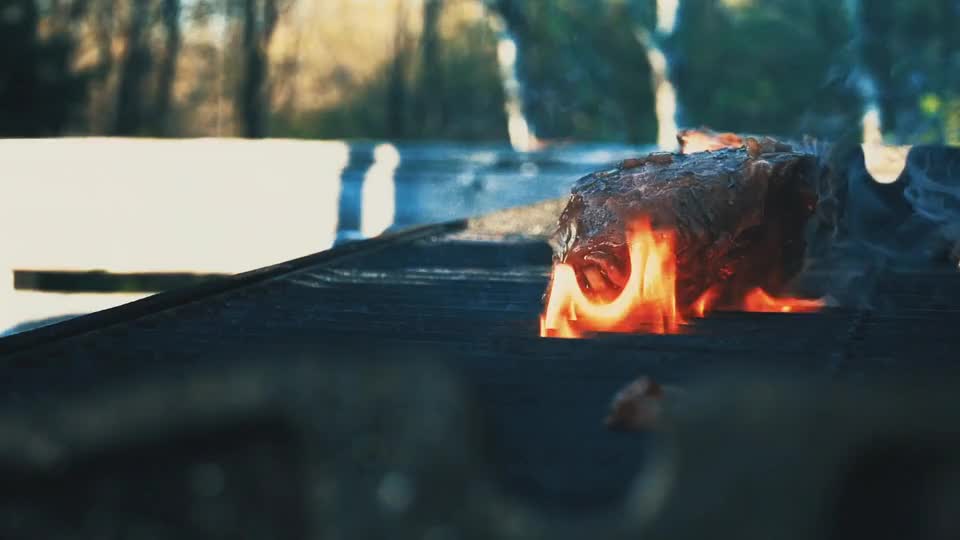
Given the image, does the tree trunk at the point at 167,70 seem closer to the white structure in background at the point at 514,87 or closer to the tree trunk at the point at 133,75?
the tree trunk at the point at 133,75

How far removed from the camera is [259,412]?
167 cm

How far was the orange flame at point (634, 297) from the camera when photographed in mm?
3631

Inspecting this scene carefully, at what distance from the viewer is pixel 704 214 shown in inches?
148

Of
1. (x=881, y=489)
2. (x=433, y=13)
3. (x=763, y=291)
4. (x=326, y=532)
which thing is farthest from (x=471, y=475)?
(x=433, y=13)

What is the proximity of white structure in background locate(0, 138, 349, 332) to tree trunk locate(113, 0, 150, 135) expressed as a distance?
59.1ft

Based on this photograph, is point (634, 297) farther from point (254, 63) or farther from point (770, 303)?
point (254, 63)

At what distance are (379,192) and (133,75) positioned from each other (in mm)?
20861

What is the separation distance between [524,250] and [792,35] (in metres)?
31.8

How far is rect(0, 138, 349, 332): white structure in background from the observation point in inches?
353

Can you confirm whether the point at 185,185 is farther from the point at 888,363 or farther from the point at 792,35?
the point at 792,35

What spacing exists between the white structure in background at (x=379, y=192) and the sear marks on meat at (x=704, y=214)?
5375mm

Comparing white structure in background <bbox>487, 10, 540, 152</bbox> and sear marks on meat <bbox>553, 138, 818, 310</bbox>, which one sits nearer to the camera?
sear marks on meat <bbox>553, 138, 818, 310</bbox>

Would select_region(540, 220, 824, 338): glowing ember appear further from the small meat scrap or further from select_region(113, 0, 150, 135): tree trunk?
select_region(113, 0, 150, 135): tree trunk

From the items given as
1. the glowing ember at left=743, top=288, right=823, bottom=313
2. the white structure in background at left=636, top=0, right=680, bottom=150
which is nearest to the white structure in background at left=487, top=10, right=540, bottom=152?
the white structure in background at left=636, top=0, right=680, bottom=150
